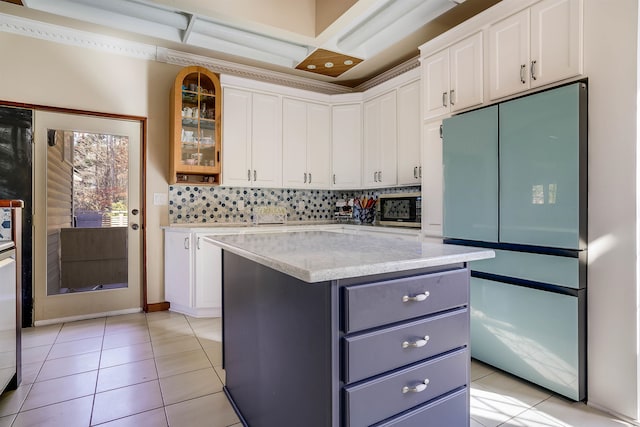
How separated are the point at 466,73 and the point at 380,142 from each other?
1475mm

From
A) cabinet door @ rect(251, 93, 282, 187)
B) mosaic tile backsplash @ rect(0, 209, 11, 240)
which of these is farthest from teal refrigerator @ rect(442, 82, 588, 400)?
mosaic tile backsplash @ rect(0, 209, 11, 240)

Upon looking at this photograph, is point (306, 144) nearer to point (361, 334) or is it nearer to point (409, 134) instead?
point (409, 134)

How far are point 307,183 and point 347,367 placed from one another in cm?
327

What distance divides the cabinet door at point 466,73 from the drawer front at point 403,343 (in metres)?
1.81

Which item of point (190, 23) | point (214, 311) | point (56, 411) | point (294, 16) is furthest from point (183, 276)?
point (294, 16)

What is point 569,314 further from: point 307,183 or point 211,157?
point 211,157

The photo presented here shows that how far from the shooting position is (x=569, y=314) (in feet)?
6.31

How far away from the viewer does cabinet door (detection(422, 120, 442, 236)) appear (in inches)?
114

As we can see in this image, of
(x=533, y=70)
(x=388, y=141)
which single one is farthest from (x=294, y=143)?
(x=533, y=70)

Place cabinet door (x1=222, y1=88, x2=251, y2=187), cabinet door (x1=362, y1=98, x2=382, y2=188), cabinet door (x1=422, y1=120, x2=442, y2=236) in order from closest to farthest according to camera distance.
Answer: cabinet door (x1=422, y1=120, x2=442, y2=236), cabinet door (x1=222, y1=88, x2=251, y2=187), cabinet door (x1=362, y1=98, x2=382, y2=188)

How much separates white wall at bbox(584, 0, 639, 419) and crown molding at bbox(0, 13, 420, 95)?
220 cm

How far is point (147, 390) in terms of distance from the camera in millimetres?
2078

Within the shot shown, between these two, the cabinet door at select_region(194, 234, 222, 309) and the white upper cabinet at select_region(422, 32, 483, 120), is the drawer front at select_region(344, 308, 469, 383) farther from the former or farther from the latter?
the cabinet door at select_region(194, 234, 222, 309)

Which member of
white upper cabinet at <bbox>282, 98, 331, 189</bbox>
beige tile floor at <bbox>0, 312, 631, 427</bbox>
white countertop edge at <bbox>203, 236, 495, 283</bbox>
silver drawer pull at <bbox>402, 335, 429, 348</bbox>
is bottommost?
beige tile floor at <bbox>0, 312, 631, 427</bbox>
